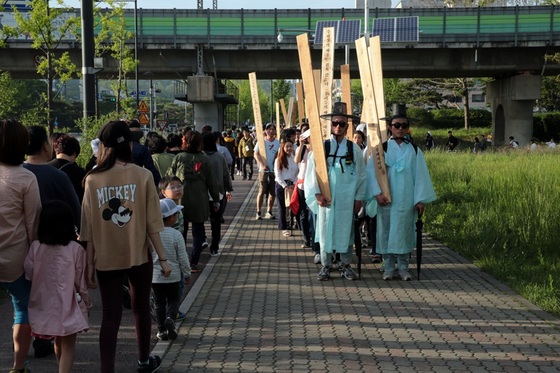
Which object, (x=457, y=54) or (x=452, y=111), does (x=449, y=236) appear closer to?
(x=457, y=54)

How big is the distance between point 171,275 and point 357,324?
189cm

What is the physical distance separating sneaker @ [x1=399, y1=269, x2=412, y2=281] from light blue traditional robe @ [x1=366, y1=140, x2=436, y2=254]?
0.95ft

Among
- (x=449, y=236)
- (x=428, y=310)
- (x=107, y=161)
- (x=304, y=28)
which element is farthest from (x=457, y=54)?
(x=107, y=161)

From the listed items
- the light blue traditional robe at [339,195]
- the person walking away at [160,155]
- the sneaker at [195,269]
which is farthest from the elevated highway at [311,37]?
the light blue traditional robe at [339,195]

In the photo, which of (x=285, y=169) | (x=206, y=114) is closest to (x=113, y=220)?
(x=285, y=169)

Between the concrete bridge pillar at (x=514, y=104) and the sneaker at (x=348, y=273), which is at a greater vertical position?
the concrete bridge pillar at (x=514, y=104)

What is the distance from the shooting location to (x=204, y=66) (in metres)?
43.4

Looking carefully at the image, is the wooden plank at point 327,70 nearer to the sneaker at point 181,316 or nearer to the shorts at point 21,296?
→ the sneaker at point 181,316

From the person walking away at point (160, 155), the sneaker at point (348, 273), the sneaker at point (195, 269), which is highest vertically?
the person walking away at point (160, 155)

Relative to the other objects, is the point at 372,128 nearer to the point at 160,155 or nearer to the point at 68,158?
the point at 160,155

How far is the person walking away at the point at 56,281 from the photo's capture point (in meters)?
5.70

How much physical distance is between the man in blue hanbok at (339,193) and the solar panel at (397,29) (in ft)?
90.5

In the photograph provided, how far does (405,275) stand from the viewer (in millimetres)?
10617

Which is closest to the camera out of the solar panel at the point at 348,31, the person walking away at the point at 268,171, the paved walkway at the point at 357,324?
the paved walkway at the point at 357,324
